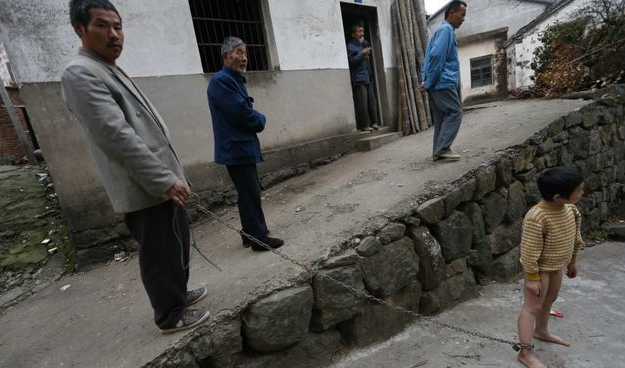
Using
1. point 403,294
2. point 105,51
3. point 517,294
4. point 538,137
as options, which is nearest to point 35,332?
point 105,51

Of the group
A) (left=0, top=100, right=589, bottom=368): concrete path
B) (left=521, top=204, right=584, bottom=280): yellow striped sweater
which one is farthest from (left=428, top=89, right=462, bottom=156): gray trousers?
(left=521, top=204, right=584, bottom=280): yellow striped sweater

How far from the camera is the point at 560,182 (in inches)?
83.4

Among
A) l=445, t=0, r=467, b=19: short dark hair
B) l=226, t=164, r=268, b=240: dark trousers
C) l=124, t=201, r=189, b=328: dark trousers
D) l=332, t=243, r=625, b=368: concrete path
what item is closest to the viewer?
l=124, t=201, r=189, b=328: dark trousers

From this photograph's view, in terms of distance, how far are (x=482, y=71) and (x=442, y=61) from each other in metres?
14.6

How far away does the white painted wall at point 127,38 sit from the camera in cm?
306

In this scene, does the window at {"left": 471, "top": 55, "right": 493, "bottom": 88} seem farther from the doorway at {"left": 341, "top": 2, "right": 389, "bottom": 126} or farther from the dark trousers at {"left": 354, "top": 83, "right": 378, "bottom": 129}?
the dark trousers at {"left": 354, "top": 83, "right": 378, "bottom": 129}

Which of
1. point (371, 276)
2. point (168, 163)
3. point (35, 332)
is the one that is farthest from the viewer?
point (371, 276)

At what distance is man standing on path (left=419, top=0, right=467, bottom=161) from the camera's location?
3.81 m

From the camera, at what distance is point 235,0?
15.6 feet

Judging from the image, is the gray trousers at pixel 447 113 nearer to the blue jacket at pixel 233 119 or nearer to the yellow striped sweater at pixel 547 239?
the yellow striped sweater at pixel 547 239

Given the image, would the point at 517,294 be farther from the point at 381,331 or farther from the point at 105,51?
the point at 105,51

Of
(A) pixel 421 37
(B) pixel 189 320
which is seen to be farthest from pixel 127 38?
(A) pixel 421 37

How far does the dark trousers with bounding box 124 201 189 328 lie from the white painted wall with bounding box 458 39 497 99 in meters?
17.0

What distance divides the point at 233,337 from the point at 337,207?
5.76 ft
